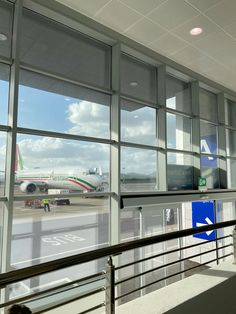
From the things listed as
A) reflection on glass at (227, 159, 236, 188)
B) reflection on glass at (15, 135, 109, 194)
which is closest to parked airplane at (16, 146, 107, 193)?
A: reflection on glass at (15, 135, 109, 194)

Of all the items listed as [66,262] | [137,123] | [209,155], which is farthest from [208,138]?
[66,262]

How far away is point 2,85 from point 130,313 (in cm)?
309

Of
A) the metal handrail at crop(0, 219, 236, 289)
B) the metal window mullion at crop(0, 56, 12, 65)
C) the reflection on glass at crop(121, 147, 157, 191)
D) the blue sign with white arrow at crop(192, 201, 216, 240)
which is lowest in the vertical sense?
the blue sign with white arrow at crop(192, 201, 216, 240)

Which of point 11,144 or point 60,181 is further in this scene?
point 60,181

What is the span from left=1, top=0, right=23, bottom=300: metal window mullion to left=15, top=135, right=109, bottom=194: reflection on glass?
0.18 meters

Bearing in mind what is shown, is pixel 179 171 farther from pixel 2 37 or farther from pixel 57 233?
pixel 2 37

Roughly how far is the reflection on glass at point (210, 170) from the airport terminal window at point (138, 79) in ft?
7.45

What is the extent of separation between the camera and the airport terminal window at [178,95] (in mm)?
5688

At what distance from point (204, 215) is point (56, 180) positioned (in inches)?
201

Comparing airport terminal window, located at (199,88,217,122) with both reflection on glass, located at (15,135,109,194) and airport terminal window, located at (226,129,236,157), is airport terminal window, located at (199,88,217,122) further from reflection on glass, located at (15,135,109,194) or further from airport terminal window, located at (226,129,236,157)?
reflection on glass, located at (15,135,109,194)

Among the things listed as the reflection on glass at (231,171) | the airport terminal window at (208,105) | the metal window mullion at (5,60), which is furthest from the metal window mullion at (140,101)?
the reflection on glass at (231,171)

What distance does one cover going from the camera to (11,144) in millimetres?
3193

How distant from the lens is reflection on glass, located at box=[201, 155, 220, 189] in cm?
622

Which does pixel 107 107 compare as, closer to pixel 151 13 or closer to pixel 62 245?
pixel 151 13
